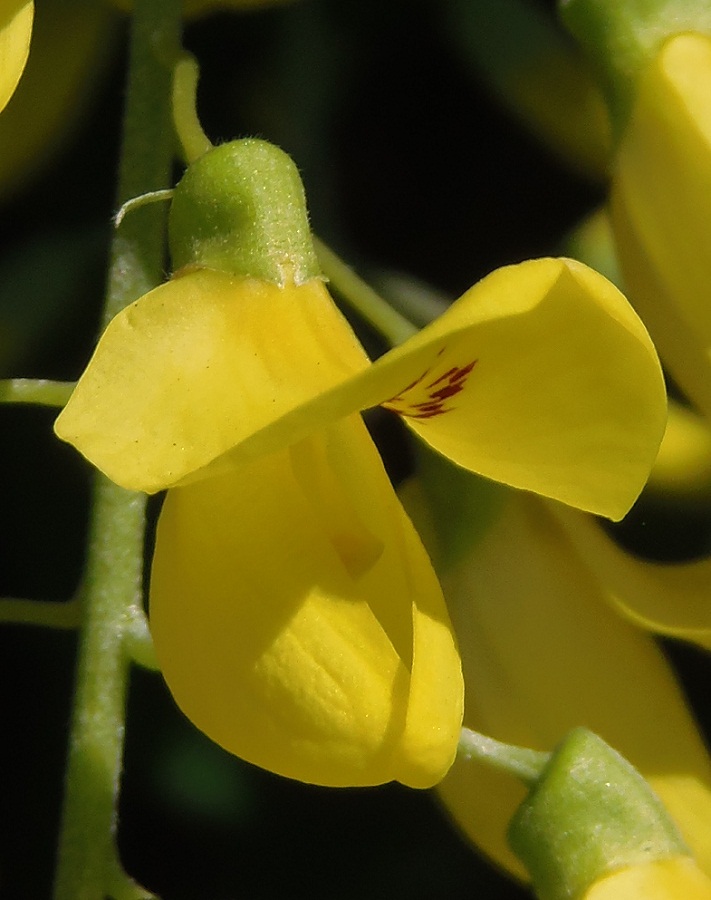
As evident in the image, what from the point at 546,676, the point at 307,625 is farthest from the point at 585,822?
the point at 307,625

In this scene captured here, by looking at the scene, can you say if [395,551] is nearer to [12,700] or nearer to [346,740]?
[346,740]

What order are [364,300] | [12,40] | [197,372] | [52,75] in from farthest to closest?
1. [52,75]
2. [364,300]
3. [12,40]
4. [197,372]

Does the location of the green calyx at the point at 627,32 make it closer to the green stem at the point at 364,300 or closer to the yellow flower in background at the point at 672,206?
the yellow flower in background at the point at 672,206

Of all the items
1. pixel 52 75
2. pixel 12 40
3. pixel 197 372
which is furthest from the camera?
pixel 52 75

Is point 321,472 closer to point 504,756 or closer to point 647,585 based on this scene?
point 504,756

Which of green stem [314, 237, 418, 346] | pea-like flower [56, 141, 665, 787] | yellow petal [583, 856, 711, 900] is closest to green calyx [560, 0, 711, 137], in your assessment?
green stem [314, 237, 418, 346]

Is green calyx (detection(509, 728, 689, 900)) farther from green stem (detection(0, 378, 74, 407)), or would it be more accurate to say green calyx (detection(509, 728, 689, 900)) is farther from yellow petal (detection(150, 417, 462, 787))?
green stem (detection(0, 378, 74, 407))

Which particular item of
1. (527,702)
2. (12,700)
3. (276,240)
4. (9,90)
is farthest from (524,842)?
(12,700)
